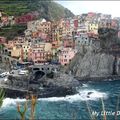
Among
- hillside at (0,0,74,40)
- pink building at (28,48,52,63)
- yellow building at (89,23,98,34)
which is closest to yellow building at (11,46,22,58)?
pink building at (28,48,52,63)

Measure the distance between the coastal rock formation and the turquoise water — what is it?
16.8 feet

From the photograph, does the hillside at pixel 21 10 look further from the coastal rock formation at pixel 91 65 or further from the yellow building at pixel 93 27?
the coastal rock formation at pixel 91 65

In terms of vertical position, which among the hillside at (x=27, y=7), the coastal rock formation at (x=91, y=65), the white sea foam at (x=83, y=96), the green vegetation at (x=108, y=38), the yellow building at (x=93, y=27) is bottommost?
the white sea foam at (x=83, y=96)

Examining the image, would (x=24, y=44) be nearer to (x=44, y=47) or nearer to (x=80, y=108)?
(x=44, y=47)

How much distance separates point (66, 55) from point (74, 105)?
16803mm

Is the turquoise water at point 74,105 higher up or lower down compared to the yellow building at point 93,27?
lower down

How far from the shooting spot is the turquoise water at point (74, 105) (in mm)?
30531

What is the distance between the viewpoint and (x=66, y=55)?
50.6 meters

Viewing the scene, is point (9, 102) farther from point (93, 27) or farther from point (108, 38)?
point (93, 27)

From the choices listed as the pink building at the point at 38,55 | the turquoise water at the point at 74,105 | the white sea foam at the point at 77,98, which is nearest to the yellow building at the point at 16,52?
the pink building at the point at 38,55

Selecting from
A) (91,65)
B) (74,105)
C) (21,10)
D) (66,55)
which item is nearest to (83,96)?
(74,105)

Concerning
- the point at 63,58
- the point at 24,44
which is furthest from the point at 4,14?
the point at 63,58

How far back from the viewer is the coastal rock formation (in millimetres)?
49759

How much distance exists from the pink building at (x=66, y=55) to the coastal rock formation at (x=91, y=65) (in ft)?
1.75
